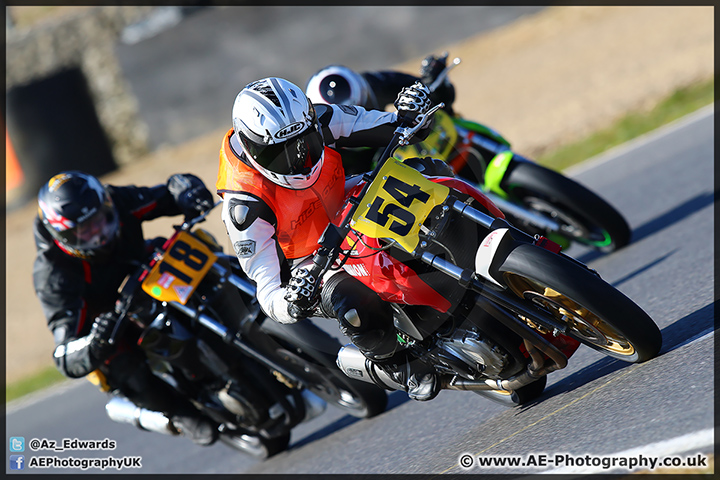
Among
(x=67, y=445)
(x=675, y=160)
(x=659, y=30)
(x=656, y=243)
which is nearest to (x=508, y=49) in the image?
(x=659, y=30)

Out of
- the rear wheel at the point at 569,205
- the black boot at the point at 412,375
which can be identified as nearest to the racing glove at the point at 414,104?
the black boot at the point at 412,375

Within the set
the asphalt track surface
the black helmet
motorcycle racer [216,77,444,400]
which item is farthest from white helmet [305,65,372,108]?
the asphalt track surface

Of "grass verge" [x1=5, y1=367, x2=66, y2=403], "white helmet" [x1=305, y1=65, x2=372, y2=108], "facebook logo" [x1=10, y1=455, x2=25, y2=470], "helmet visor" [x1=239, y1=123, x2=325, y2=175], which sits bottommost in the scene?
"grass verge" [x1=5, y1=367, x2=66, y2=403]

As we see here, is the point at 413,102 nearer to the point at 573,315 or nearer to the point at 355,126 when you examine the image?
the point at 355,126

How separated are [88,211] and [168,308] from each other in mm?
823

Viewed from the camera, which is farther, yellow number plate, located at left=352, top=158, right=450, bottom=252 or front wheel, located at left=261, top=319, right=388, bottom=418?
front wheel, located at left=261, top=319, right=388, bottom=418

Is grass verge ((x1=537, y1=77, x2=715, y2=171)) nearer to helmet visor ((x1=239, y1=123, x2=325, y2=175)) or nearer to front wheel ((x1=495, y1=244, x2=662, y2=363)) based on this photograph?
front wheel ((x1=495, y1=244, x2=662, y2=363))

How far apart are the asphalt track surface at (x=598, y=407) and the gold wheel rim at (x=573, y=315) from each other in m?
0.18

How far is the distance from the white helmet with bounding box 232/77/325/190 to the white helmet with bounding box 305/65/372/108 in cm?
181

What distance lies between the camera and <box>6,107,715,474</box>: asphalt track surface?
340 centimetres

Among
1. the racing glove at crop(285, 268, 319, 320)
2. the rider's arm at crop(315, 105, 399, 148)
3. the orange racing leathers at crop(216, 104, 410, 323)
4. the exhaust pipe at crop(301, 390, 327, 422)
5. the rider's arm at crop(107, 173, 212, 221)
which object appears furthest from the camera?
the rider's arm at crop(107, 173, 212, 221)

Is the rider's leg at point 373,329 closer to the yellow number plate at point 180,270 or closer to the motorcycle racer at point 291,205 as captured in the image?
the motorcycle racer at point 291,205

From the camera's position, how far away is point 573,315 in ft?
11.9

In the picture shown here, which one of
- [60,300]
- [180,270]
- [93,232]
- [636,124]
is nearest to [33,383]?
[60,300]
